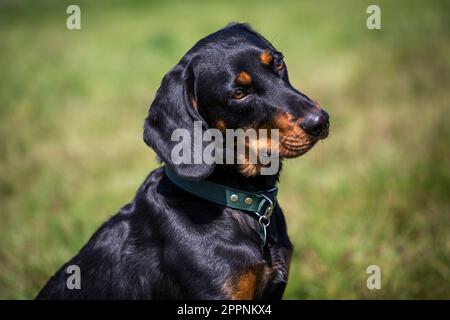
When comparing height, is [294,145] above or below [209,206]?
above

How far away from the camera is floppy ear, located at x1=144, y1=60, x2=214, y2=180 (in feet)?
10.7

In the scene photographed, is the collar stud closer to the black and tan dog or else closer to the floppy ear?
the black and tan dog

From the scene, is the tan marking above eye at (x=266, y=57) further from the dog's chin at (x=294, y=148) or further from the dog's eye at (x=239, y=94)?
the dog's chin at (x=294, y=148)

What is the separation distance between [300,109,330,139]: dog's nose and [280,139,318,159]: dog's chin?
5 centimetres

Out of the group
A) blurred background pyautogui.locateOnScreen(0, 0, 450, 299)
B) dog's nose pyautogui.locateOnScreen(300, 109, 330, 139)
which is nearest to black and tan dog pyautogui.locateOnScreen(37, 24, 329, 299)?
dog's nose pyautogui.locateOnScreen(300, 109, 330, 139)

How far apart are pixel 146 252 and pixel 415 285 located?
89.0 inches

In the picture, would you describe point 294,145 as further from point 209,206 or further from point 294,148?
point 209,206

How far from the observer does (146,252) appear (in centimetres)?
333

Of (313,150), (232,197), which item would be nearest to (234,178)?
(232,197)

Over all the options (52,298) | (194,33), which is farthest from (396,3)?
(52,298)

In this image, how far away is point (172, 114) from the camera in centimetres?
329

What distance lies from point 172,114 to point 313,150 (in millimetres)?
4358

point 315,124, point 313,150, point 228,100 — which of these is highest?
point 228,100
